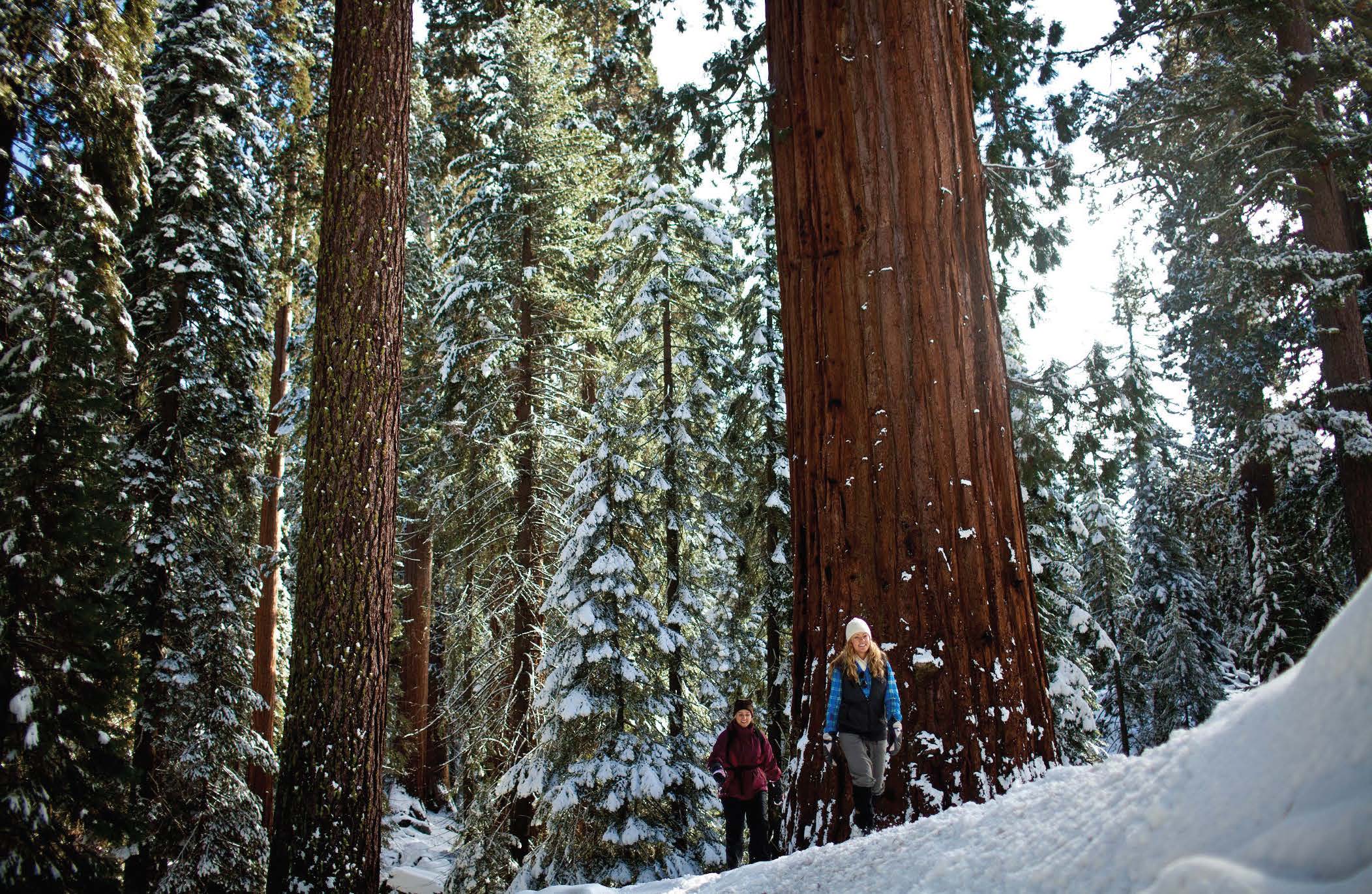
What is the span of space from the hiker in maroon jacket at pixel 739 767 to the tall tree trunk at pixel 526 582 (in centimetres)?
464

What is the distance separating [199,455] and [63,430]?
214 inches

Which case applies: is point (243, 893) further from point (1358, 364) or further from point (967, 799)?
point (1358, 364)

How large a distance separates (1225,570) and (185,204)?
832 inches

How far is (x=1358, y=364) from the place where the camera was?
10.3 meters

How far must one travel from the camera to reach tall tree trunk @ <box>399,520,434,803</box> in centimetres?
1820

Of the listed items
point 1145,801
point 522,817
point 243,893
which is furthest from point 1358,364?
point 243,893

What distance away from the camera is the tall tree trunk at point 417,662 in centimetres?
1820

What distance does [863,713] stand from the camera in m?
3.80

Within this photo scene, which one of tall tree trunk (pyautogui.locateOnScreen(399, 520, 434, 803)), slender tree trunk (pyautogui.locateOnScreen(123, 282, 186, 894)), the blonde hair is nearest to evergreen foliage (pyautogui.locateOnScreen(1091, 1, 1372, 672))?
the blonde hair

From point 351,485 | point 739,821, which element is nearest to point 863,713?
point 351,485

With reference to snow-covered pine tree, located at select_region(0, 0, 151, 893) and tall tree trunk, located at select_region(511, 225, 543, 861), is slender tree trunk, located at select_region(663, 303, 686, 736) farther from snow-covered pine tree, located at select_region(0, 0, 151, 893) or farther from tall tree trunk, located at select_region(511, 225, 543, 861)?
snow-covered pine tree, located at select_region(0, 0, 151, 893)

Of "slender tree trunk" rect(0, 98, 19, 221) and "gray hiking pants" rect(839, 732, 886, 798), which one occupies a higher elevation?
"slender tree trunk" rect(0, 98, 19, 221)

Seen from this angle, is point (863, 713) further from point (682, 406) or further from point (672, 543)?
point (682, 406)

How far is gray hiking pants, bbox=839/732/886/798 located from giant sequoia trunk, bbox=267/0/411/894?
8.81 feet
